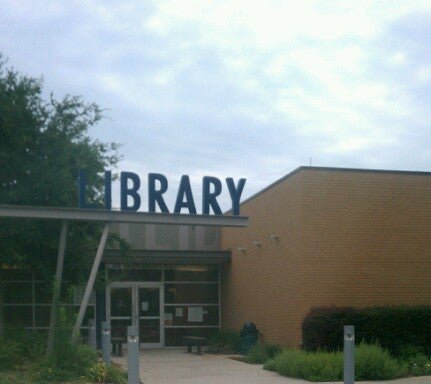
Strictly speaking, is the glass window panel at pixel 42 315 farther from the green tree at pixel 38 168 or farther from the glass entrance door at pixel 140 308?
the green tree at pixel 38 168

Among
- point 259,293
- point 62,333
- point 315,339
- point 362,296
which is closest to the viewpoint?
point 62,333

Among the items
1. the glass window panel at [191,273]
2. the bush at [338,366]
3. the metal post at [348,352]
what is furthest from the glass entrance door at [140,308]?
the metal post at [348,352]

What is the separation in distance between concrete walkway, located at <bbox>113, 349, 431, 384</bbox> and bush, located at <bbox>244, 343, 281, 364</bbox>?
0.39m

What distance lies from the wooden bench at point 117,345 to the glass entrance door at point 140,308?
2.16 meters

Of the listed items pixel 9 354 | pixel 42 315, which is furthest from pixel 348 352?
pixel 42 315

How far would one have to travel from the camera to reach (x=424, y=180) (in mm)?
23828

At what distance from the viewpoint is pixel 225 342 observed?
96.3ft

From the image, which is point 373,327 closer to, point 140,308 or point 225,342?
point 225,342

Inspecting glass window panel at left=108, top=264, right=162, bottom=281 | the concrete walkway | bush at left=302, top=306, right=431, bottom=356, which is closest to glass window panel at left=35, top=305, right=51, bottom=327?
glass window panel at left=108, top=264, right=162, bottom=281

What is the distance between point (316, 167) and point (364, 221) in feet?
6.46

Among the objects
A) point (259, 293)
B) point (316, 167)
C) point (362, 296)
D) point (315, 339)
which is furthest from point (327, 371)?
point (259, 293)

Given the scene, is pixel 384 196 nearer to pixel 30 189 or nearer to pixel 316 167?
pixel 316 167

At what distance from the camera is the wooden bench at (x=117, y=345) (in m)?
27.6

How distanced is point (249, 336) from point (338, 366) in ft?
25.0
